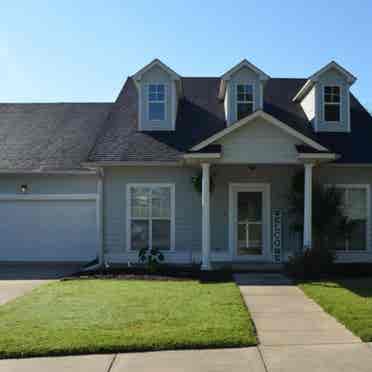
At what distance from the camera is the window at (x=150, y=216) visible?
541 inches

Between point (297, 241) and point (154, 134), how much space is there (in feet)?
18.3

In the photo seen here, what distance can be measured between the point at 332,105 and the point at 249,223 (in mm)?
4838

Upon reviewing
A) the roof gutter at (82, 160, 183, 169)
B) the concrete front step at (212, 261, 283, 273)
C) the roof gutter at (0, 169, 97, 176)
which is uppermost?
the roof gutter at (82, 160, 183, 169)

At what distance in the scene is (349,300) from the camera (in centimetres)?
815

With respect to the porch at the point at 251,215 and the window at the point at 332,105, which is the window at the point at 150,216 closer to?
the porch at the point at 251,215

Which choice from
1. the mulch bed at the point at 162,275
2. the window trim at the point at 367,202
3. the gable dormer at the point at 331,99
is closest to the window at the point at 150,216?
the mulch bed at the point at 162,275

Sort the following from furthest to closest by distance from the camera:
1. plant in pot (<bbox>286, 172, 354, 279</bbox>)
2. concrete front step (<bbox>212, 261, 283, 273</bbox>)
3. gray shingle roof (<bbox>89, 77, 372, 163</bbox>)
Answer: gray shingle roof (<bbox>89, 77, 372, 163</bbox>), plant in pot (<bbox>286, 172, 354, 279</bbox>), concrete front step (<bbox>212, 261, 283, 273</bbox>)

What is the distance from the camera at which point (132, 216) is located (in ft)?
45.3

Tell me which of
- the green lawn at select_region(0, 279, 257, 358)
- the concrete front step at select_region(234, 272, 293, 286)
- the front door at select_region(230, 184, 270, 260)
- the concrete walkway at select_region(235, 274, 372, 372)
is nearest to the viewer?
the concrete walkway at select_region(235, 274, 372, 372)

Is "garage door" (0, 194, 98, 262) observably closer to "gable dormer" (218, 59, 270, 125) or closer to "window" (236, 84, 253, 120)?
"gable dormer" (218, 59, 270, 125)

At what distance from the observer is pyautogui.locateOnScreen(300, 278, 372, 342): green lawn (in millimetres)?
6411

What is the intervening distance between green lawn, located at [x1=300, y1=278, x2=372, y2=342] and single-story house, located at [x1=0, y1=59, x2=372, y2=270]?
2345 mm

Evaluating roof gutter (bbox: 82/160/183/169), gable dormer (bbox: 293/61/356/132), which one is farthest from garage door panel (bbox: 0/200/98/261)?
gable dormer (bbox: 293/61/356/132)

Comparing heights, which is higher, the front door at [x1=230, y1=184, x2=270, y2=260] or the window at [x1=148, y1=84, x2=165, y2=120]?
the window at [x1=148, y1=84, x2=165, y2=120]
